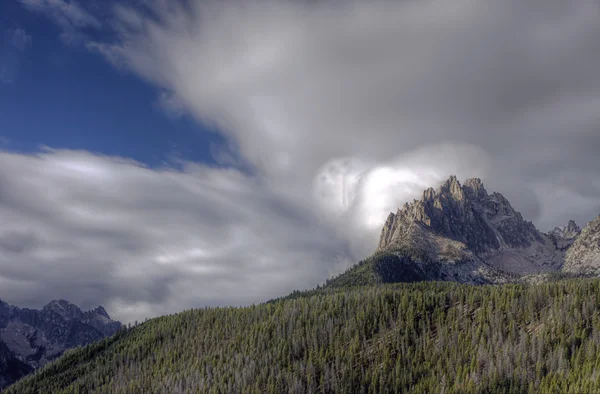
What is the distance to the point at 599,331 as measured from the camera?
17262 centimetres

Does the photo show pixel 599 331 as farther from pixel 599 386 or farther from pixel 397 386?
pixel 397 386

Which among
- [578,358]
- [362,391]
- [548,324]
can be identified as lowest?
[362,391]

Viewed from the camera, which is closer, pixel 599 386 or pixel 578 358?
pixel 599 386

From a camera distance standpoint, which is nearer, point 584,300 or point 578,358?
point 578,358

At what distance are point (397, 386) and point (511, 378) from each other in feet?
147

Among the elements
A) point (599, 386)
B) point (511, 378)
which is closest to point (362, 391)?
point (511, 378)

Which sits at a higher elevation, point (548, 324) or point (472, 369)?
point (548, 324)

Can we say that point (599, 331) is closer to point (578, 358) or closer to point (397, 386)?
point (578, 358)

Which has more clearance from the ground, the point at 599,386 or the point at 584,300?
the point at 584,300

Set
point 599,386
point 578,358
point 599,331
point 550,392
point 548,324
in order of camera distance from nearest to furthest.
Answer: point 599,386
point 550,392
point 578,358
point 599,331
point 548,324

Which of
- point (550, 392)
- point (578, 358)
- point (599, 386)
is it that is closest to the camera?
point (599, 386)

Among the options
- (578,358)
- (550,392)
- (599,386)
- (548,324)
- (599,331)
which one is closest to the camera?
(599,386)

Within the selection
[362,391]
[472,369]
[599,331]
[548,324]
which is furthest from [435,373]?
[599,331]

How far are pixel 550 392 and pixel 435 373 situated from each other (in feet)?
184
